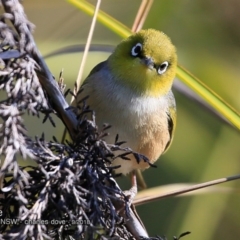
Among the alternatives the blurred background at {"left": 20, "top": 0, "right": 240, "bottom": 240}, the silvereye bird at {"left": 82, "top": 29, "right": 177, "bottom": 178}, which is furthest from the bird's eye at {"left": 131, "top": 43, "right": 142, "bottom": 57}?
the blurred background at {"left": 20, "top": 0, "right": 240, "bottom": 240}

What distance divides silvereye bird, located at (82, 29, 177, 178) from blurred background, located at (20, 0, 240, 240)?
383mm

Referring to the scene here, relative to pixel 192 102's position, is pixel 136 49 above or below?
above

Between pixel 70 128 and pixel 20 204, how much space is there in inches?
5.4

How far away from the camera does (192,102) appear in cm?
167

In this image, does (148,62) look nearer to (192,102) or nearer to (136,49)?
(136,49)

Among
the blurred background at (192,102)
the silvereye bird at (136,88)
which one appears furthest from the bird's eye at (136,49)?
the blurred background at (192,102)

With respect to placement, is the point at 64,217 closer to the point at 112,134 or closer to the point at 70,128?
the point at 70,128

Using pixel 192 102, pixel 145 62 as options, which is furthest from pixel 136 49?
pixel 192 102

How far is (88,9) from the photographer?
1.22 m

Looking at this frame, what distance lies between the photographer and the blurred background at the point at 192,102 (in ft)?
5.58

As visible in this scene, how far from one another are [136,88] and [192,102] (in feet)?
1.64

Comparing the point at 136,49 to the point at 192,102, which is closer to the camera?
the point at 136,49

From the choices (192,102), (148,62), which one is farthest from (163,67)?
(192,102)

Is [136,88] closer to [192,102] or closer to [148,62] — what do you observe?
[148,62]
